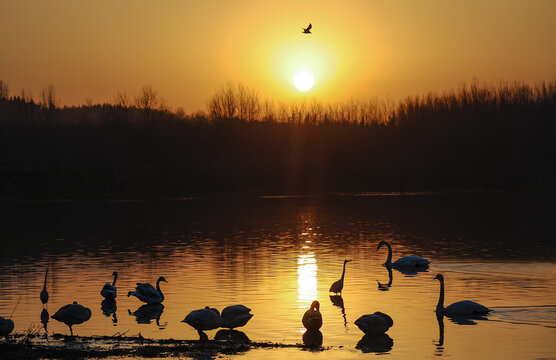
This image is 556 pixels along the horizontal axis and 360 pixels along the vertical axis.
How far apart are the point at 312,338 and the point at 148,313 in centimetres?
542

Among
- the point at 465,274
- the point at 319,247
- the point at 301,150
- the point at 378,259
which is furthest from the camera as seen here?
the point at 301,150

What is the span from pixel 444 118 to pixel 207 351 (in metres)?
104

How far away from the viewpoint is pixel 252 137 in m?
113

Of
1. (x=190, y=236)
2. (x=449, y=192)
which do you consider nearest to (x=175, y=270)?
(x=190, y=236)

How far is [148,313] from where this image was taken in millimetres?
21047

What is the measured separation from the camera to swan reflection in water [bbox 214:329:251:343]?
57.6 ft

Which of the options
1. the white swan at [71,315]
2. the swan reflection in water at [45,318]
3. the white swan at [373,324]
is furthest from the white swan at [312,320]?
the swan reflection in water at [45,318]

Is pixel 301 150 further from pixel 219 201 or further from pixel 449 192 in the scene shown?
pixel 219 201

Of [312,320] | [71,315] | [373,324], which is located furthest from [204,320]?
[373,324]

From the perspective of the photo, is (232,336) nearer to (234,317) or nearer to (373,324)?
(234,317)

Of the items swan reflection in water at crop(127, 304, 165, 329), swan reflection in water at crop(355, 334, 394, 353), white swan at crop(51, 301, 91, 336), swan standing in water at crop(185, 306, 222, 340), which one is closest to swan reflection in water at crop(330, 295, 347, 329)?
swan reflection in water at crop(355, 334, 394, 353)

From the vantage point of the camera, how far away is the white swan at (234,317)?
1856cm

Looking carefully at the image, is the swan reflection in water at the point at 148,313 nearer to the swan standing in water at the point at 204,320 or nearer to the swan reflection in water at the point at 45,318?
the swan standing in water at the point at 204,320

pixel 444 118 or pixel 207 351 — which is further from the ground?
pixel 444 118
